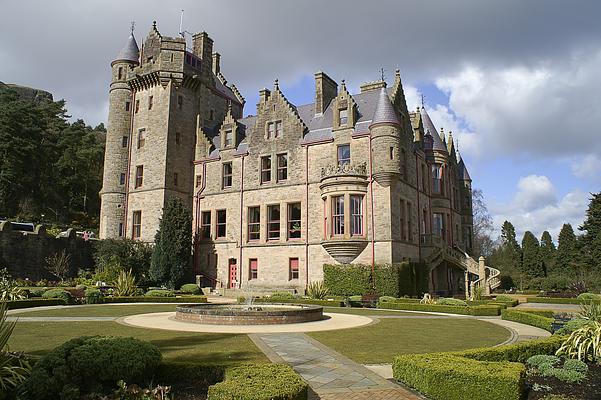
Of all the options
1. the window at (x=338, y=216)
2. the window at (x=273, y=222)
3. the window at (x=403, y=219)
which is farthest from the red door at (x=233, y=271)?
the window at (x=403, y=219)

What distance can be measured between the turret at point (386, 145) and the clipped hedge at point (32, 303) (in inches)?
868

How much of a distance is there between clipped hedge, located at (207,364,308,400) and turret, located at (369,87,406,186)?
26.4m

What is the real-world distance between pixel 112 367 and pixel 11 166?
179 ft

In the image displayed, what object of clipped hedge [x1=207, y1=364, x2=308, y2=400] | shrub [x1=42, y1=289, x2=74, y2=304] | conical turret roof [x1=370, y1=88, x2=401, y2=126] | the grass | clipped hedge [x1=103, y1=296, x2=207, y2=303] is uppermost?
conical turret roof [x1=370, y1=88, x2=401, y2=126]

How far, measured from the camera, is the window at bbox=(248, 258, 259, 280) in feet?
126

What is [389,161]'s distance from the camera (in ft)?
108

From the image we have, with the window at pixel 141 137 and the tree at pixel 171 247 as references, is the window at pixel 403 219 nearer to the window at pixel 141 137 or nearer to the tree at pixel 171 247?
the tree at pixel 171 247

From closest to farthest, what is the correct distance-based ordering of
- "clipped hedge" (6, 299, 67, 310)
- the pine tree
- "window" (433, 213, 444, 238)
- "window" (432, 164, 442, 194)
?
"clipped hedge" (6, 299, 67, 310), "window" (433, 213, 444, 238), "window" (432, 164, 442, 194), the pine tree

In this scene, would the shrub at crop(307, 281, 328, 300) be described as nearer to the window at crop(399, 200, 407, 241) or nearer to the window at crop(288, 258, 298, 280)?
the window at crop(288, 258, 298, 280)

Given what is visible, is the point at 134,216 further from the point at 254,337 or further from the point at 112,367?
the point at 112,367

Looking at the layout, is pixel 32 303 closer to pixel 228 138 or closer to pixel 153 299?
pixel 153 299

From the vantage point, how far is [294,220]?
36844 millimetres

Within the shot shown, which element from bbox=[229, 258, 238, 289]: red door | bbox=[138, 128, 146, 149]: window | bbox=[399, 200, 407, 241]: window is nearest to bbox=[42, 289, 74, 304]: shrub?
bbox=[229, 258, 238, 289]: red door

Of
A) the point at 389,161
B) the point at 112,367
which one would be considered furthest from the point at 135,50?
the point at 112,367
